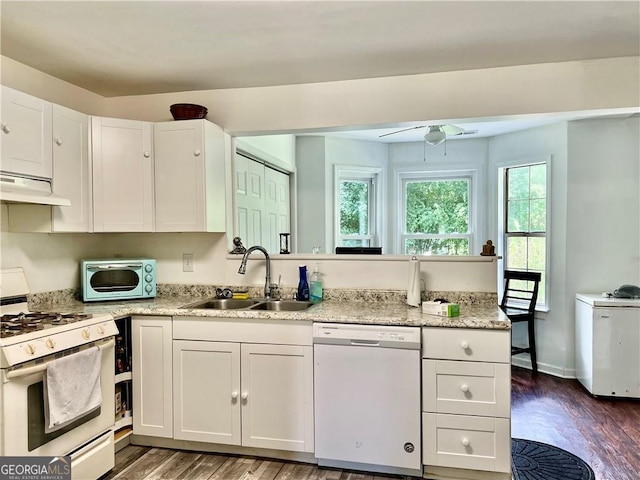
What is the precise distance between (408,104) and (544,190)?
228 cm

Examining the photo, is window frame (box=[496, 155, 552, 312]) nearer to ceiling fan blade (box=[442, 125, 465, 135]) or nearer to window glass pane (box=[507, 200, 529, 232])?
window glass pane (box=[507, 200, 529, 232])

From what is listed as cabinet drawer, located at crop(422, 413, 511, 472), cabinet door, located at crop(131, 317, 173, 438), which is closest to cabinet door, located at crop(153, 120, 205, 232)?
cabinet door, located at crop(131, 317, 173, 438)

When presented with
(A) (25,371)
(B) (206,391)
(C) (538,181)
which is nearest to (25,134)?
(A) (25,371)

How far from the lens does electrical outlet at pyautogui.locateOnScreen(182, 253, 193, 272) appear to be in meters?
3.14

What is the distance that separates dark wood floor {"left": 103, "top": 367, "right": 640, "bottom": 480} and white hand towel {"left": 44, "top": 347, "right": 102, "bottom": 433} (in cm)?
54

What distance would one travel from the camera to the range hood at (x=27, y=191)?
2.11 metres

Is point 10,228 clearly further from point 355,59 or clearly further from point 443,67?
point 443,67

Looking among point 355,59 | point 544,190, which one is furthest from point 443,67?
point 544,190

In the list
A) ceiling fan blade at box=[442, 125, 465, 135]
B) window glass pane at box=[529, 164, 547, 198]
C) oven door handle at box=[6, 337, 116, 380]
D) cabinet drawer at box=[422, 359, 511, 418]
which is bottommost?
cabinet drawer at box=[422, 359, 511, 418]

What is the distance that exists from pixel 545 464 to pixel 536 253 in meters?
2.39

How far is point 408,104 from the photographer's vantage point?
9.03ft

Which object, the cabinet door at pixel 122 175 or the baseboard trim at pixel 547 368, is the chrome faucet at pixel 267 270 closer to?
the cabinet door at pixel 122 175

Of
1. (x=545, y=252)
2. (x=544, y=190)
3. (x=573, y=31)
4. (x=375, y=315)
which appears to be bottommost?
(x=375, y=315)

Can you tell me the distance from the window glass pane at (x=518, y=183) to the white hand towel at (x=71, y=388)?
13.7 feet
